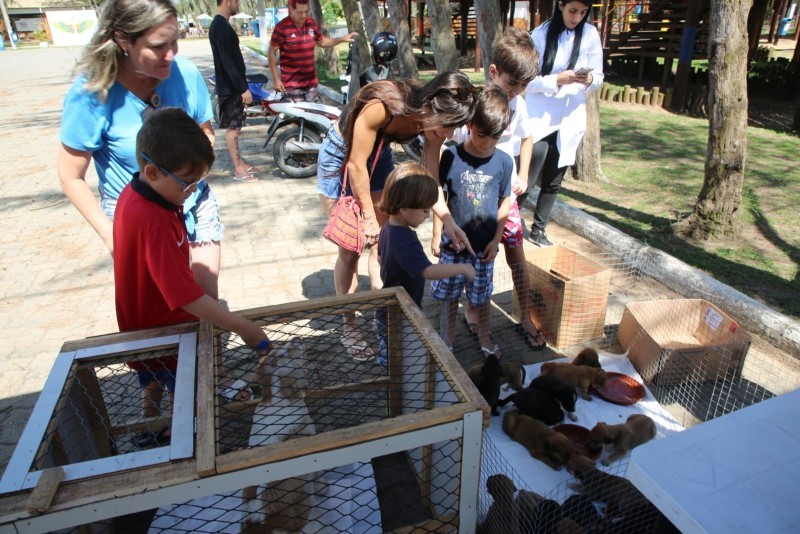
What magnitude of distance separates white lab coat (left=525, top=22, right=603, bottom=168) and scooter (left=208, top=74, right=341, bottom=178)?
9.99ft

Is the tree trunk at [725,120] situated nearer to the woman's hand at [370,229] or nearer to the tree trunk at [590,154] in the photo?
the tree trunk at [590,154]

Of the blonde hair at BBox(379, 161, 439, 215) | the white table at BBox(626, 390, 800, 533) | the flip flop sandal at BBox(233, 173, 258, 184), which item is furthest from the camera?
the flip flop sandal at BBox(233, 173, 258, 184)

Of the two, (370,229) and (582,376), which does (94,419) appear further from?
(582,376)

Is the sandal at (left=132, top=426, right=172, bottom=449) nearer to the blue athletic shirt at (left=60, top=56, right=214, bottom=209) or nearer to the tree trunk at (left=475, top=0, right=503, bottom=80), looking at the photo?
the blue athletic shirt at (left=60, top=56, right=214, bottom=209)

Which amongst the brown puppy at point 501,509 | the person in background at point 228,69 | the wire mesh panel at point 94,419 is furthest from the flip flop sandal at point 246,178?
the brown puppy at point 501,509

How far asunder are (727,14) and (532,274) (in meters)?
2.64

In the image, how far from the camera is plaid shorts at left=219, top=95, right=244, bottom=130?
252 inches

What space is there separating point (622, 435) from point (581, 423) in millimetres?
331

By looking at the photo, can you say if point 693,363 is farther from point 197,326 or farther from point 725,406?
point 197,326

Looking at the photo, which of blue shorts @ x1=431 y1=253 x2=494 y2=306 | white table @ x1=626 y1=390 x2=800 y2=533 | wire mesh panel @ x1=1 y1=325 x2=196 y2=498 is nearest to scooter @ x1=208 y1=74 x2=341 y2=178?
blue shorts @ x1=431 y1=253 x2=494 y2=306

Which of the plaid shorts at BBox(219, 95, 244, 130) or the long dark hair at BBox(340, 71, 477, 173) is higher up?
the long dark hair at BBox(340, 71, 477, 173)

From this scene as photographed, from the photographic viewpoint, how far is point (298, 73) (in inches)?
275

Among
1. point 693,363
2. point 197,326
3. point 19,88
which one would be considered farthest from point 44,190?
point 19,88

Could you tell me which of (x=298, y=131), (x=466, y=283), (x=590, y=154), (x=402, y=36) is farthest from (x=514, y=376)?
(x=402, y=36)
